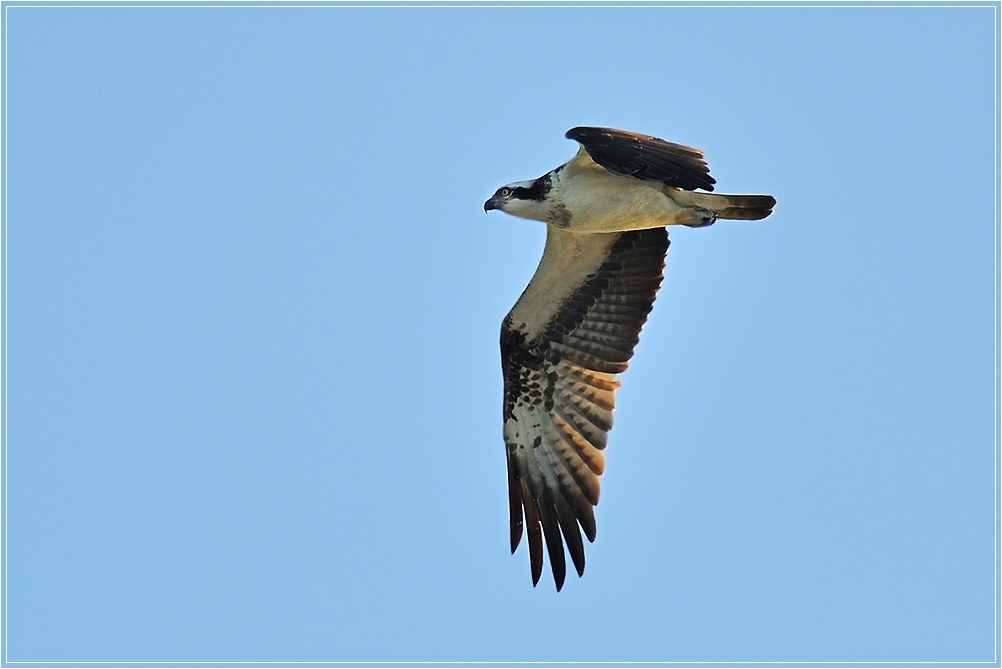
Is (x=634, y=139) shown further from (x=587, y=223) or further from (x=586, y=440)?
(x=586, y=440)

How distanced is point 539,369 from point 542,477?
106cm

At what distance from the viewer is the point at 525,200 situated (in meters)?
12.6

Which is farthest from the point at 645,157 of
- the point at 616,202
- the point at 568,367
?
the point at 568,367

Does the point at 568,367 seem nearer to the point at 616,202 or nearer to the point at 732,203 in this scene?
the point at 616,202

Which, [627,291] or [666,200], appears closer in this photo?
[666,200]

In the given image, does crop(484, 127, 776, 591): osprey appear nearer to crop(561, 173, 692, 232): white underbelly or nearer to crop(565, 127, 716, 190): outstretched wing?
crop(561, 173, 692, 232): white underbelly

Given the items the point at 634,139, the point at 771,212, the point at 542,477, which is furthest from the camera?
the point at 542,477

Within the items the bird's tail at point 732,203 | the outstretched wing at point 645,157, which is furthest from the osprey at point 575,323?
the outstretched wing at point 645,157

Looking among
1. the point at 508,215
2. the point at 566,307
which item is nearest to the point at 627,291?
the point at 566,307

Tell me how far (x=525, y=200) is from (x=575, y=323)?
1735mm

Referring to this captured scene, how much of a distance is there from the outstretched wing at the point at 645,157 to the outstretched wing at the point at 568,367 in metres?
1.90

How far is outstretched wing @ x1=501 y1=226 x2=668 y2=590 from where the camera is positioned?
44.0 feet

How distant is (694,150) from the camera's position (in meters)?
11.7

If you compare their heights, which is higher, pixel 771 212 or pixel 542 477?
pixel 771 212
